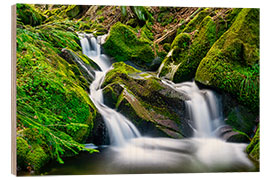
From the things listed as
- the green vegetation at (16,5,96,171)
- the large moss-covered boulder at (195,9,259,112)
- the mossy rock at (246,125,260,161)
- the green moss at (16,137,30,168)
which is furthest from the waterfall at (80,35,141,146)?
the mossy rock at (246,125,260,161)

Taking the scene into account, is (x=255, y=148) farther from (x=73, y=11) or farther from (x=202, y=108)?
(x=73, y=11)

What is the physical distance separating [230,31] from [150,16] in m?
1.55

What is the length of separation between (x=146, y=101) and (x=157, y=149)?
843mm

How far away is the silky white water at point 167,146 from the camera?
4176mm

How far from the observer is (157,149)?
14.0 ft

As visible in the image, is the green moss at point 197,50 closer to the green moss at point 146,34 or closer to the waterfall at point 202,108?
the waterfall at point 202,108

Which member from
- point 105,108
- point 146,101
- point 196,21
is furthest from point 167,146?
point 196,21

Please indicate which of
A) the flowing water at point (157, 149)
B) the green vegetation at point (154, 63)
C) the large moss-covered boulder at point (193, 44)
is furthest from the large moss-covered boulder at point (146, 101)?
the large moss-covered boulder at point (193, 44)

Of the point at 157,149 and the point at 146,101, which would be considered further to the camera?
the point at 146,101

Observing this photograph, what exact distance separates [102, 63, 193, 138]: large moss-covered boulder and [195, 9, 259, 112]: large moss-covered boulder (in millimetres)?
740

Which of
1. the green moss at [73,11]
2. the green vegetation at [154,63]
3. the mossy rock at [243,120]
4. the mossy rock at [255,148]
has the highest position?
the green moss at [73,11]

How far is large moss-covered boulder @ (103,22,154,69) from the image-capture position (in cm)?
471

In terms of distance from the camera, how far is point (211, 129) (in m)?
4.51

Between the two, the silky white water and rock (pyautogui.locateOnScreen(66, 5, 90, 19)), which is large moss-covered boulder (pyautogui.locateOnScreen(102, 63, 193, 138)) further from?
rock (pyautogui.locateOnScreen(66, 5, 90, 19))
